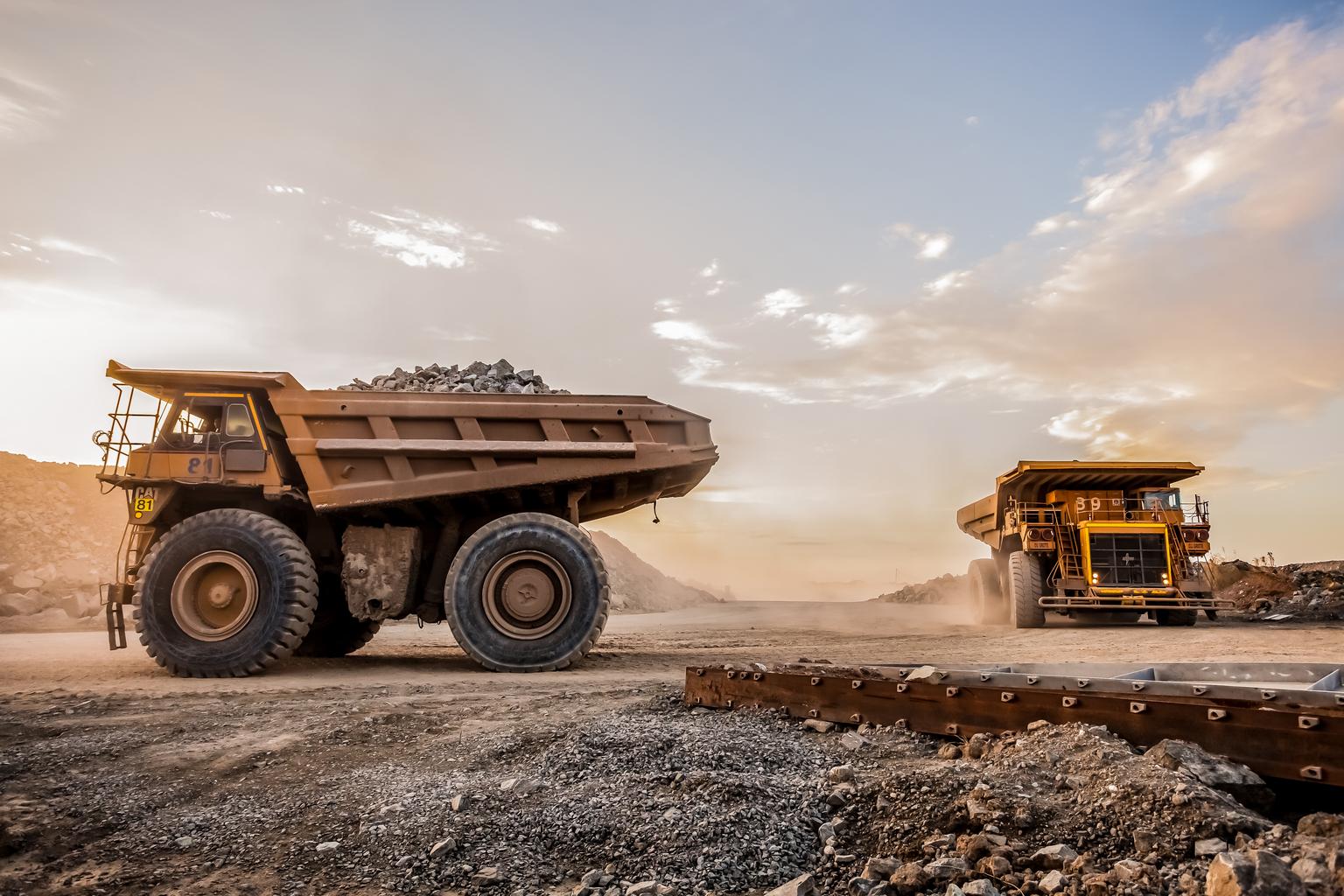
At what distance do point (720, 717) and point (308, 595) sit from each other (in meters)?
5.23

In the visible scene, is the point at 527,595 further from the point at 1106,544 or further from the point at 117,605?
the point at 1106,544

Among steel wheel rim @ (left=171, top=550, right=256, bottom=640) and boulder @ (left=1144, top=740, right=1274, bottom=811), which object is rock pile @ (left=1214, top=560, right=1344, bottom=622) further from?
steel wheel rim @ (left=171, top=550, right=256, bottom=640)

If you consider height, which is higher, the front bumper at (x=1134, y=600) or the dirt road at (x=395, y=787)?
the front bumper at (x=1134, y=600)

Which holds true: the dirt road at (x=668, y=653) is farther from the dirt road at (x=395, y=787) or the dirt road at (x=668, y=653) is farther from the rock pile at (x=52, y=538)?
the rock pile at (x=52, y=538)

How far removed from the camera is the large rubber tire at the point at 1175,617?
14633 mm

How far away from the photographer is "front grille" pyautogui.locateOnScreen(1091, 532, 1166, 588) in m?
14.6

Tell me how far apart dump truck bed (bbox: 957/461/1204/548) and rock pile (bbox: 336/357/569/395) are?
29.9 feet

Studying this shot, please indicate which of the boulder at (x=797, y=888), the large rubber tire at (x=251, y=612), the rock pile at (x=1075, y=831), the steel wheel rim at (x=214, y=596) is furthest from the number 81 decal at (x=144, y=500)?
the boulder at (x=797, y=888)

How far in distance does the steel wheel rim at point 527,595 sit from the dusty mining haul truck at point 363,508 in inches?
0.7

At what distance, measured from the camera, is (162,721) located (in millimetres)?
6086

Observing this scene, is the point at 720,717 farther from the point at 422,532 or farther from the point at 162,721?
the point at 422,532

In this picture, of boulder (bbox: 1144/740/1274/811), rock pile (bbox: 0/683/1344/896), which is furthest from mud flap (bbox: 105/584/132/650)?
boulder (bbox: 1144/740/1274/811)

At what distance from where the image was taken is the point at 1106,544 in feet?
48.2

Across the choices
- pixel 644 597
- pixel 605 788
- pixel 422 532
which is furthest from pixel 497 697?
pixel 644 597
